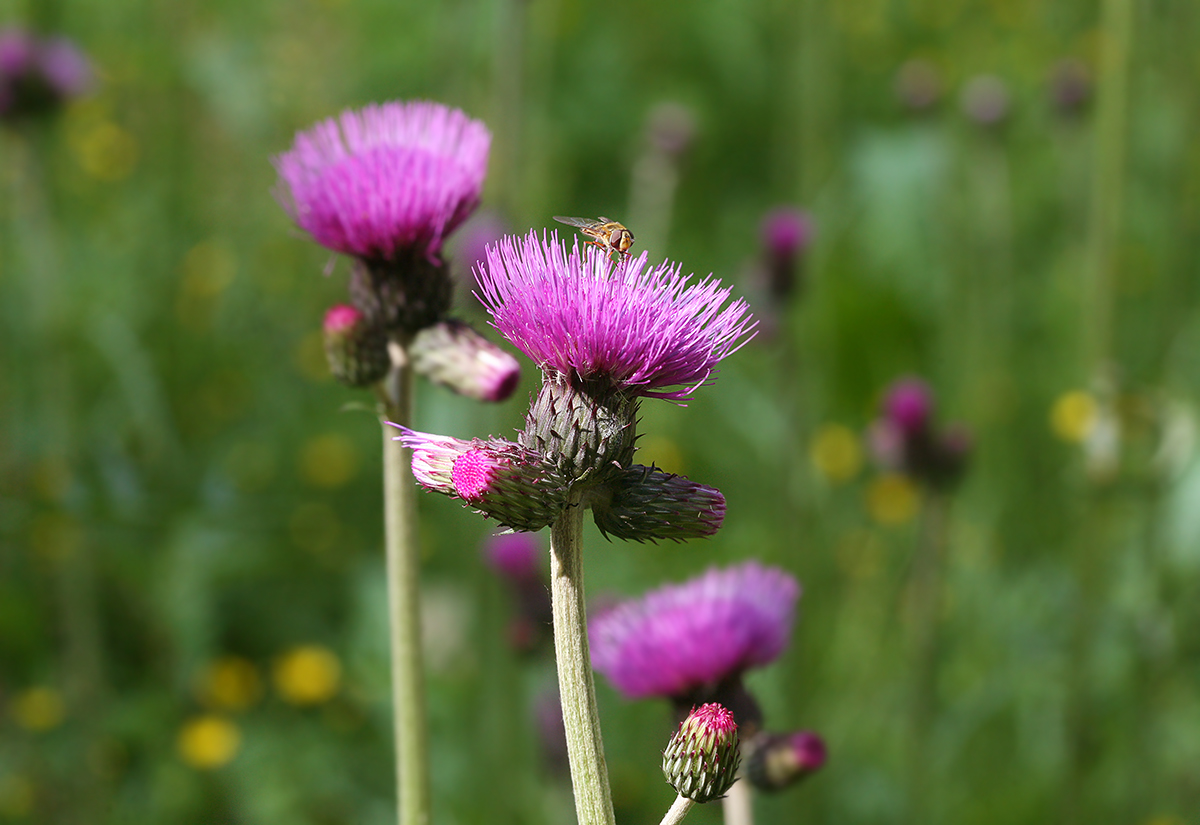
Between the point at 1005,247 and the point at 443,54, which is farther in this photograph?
the point at 1005,247

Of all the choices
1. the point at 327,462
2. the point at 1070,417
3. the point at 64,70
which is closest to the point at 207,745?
the point at 327,462

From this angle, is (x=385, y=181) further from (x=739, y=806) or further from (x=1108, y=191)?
(x=1108, y=191)

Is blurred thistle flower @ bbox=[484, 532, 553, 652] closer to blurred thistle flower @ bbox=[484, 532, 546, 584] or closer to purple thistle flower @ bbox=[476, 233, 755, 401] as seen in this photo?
blurred thistle flower @ bbox=[484, 532, 546, 584]

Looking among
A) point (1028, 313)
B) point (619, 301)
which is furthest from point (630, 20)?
point (619, 301)

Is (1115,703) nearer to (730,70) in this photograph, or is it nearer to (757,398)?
(757,398)

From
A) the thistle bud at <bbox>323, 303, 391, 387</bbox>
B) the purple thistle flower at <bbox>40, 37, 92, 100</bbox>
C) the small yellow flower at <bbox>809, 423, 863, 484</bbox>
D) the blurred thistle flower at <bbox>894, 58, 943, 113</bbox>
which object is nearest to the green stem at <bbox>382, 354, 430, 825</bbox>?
the thistle bud at <bbox>323, 303, 391, 387</bbox>
